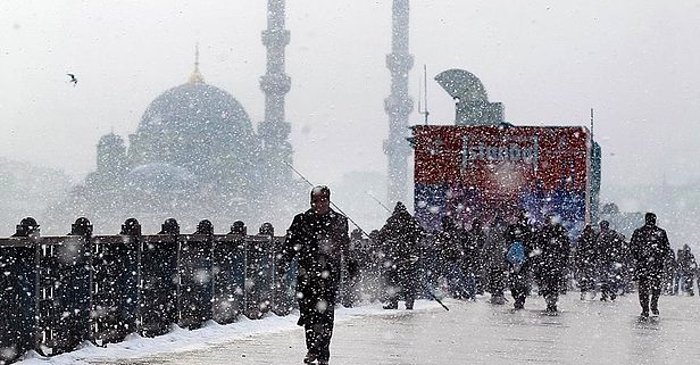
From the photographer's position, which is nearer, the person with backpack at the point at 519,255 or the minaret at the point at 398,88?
the person with backpack at the point at 519,255

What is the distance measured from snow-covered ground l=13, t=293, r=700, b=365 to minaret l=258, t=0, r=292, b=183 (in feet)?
421

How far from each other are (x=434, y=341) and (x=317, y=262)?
3.68m

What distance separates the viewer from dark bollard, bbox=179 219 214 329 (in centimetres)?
1424

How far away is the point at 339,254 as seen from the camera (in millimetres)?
11070

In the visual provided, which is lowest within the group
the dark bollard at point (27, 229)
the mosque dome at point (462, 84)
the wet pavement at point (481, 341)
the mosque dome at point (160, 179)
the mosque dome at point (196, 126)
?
the wet pavement at point (481, 341)

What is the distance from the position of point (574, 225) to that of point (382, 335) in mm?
19052

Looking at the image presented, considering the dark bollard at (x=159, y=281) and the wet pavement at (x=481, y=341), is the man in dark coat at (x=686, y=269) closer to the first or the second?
the wet pavement at (x=481, y=341)

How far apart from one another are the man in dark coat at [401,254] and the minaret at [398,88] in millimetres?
123448

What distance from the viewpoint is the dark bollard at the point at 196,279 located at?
14.2 m

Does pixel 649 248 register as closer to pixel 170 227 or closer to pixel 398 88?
pixel 170 227

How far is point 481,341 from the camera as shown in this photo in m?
14.4

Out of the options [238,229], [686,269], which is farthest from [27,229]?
[686,269]

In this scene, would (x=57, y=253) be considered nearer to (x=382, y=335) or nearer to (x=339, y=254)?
(x=339, y=254)

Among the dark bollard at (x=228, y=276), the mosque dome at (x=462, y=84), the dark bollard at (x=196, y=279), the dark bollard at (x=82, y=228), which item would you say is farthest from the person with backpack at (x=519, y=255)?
the mosque dome at (x=462, y=84)
